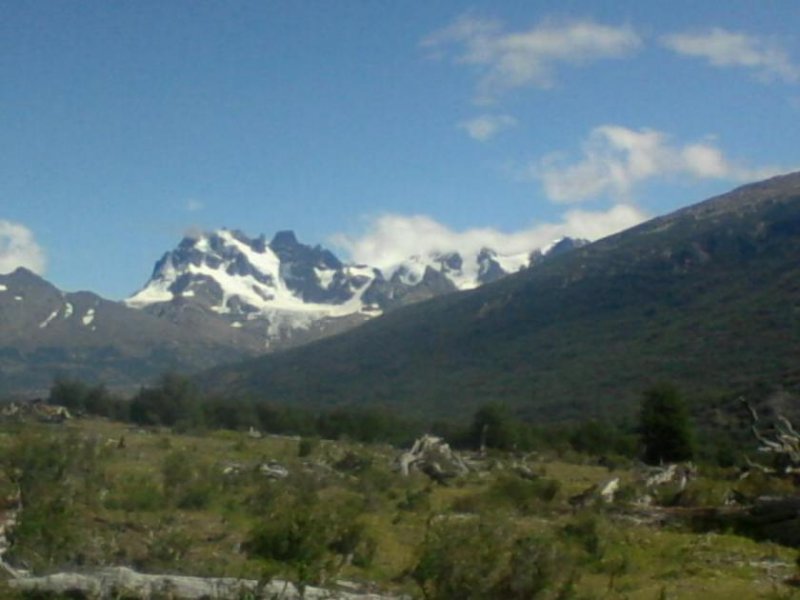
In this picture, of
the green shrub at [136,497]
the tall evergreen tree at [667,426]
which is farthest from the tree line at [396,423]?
the green shrub at [136,497]

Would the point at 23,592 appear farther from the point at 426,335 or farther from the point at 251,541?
the point at 426,335

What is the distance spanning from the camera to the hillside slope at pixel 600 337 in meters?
106

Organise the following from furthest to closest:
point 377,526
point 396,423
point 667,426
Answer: point 396,423 < point 667,426 < point 377,526

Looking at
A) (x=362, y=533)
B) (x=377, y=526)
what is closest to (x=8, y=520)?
(x=362, y=533)

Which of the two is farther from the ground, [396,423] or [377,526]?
[396,423]

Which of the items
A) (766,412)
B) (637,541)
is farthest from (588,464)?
(637,541)

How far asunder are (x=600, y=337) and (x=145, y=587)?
412ft

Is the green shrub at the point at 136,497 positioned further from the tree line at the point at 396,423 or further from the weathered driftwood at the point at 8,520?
the tree line at the point at 396,423

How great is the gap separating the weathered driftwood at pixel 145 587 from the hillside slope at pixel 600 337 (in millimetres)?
A: 75205

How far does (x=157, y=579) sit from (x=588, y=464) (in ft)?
132

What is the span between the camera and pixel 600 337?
136250 mm

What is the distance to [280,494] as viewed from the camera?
25.5 meters

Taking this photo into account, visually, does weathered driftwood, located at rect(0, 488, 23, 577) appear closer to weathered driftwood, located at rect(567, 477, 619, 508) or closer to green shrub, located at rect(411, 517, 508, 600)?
green shrub, located at rect(411, 517, 508, 600)

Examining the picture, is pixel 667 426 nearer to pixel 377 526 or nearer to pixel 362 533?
pixel 377 526
